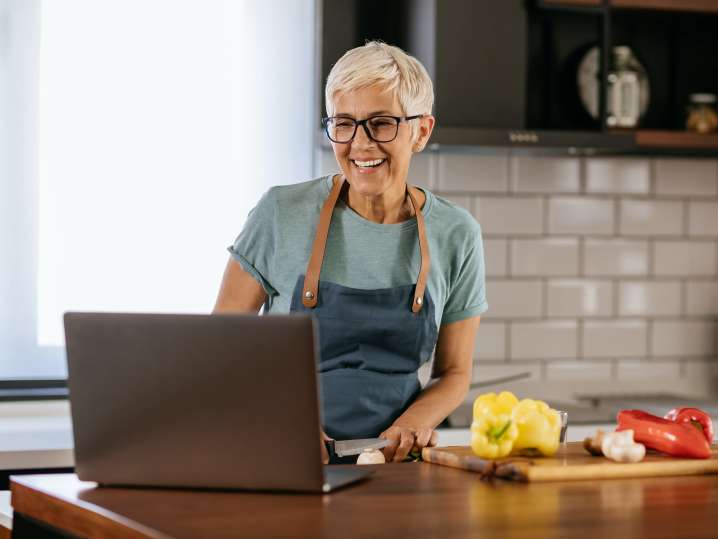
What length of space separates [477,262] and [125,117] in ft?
4.26

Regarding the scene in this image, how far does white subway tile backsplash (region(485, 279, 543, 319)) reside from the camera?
3.38 meters

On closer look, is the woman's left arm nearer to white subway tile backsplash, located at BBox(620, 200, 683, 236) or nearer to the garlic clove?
the garlic clove

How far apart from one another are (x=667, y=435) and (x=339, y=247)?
71 centimetres

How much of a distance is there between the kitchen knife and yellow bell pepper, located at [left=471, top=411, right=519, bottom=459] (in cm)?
22

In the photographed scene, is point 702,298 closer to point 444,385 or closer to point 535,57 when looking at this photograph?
point 535,57

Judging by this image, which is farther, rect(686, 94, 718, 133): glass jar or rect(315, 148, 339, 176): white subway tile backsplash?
rect(686, 94, 718, 133): glass jar

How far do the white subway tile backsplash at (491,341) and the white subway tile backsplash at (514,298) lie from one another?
0.03 metres

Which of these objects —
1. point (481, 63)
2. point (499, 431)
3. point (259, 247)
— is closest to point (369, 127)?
point (259, 247)

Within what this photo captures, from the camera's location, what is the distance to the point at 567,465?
1.58 meters

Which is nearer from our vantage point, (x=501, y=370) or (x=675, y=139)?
(x=675, y=139)

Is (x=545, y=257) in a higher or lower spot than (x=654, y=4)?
lower

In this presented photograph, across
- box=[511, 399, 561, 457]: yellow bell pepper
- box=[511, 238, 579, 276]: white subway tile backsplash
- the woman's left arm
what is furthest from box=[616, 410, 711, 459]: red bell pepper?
box=[511, 238, 579, 276]: white subway tile backsplash

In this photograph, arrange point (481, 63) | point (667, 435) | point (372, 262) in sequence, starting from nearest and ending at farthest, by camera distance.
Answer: point (667, 435) → point (372, 262) → point (481, 63)

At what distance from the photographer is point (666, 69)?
3598 mm
